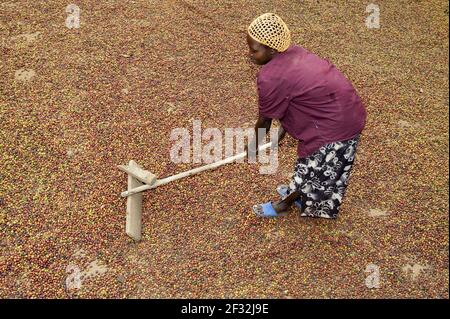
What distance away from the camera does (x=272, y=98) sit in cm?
227

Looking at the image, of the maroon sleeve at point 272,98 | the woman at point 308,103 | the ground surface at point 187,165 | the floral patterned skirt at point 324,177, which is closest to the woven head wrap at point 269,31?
the woman at point 308,103

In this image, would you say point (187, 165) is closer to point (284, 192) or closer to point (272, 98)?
point (284, 192)

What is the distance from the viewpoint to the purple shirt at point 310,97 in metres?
2.22

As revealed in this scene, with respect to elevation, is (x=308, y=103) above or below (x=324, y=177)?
above

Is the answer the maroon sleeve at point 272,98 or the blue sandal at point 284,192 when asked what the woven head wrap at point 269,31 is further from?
the blue sandal at point 284,192

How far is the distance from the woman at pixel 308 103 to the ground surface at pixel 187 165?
0.59 metres

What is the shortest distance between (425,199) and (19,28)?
13.9 feet

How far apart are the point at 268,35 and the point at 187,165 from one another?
1480 mm

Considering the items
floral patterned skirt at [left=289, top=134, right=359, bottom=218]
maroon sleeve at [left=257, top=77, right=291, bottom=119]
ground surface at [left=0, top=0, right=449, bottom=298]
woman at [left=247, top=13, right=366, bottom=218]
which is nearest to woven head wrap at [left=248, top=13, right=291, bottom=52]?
woman at [left=247, top=13, right=366, bottom=218]

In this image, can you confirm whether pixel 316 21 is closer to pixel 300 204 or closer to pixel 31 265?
pixel 300 204

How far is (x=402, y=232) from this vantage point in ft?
9.77

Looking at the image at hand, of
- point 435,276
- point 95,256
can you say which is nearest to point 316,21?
point 435,276

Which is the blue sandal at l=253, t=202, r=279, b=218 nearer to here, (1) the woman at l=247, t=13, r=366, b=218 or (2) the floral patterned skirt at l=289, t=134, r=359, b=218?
(2) the floral patterned skirt at l=289, t=134, r=359, b=218

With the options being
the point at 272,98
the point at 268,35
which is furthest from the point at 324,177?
the point at 268,35
